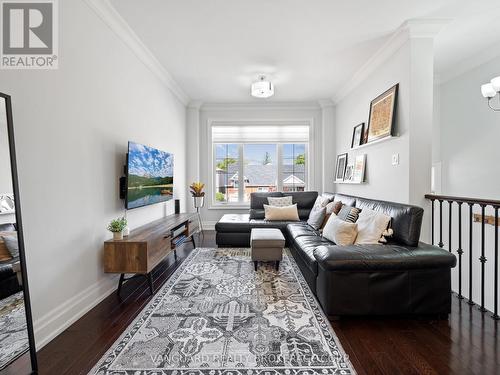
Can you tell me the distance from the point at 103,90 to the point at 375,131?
329 centimetres

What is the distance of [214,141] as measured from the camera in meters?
5.93

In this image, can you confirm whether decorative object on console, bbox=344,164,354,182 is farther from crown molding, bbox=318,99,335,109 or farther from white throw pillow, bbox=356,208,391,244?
white throw pillow, bbox=356,208,391,244

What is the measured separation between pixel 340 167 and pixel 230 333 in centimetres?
397

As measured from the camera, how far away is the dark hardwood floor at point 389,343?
60.5 inches

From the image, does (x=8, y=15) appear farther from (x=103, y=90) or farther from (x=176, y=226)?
(x=176, y=226)

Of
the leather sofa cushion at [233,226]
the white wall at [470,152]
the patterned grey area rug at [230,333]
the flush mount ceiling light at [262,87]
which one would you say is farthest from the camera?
the leather sofa cushion at [233,226]

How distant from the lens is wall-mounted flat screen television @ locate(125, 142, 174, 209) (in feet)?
9.07

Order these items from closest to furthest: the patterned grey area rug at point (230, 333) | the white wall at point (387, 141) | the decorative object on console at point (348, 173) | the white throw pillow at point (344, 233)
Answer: the patterned grey area rug at point (230, 333) → the white throw pillow at point (344, 233) → the white wall at point (387, 141) → the decorative object on console at point (348, 173)

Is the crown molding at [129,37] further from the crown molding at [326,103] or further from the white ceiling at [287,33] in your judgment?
the crown molding at [326,103]

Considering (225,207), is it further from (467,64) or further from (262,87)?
(467,64)

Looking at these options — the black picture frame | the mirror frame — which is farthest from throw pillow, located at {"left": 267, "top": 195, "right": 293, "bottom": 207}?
the mirror frame

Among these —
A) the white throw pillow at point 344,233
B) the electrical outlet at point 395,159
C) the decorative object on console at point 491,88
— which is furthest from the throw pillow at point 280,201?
the decorative object on console at point 491,88

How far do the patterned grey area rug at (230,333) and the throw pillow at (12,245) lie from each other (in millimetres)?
819

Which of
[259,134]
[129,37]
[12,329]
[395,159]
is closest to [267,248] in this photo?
[395,159]
